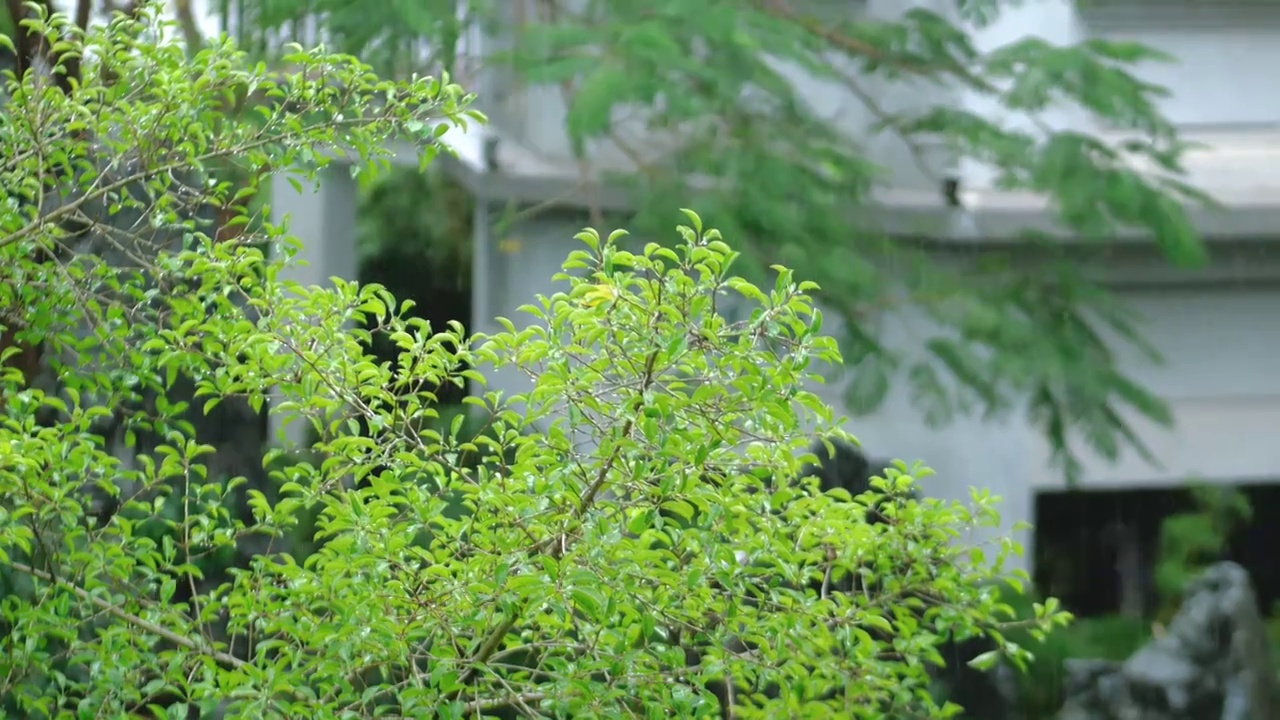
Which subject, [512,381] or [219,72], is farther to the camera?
[512,381]

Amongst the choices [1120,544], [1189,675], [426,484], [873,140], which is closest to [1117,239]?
[873,140]

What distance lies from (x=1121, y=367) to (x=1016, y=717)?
802mm

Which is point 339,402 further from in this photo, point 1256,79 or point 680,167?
point 1256,79

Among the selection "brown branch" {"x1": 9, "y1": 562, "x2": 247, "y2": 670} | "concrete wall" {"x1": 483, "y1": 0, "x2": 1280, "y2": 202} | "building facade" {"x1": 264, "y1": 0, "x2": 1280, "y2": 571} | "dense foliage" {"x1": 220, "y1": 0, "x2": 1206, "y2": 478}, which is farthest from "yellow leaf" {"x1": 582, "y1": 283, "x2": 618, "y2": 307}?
"building facade" {"x1": 264, "y1": 0, "x2": 1280, "y2": 571}

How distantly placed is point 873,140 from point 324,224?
1.23 meters

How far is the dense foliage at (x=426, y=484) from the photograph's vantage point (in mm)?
1197

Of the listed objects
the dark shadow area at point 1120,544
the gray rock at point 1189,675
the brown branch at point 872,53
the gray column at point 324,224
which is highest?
the brown branch at point 872,53

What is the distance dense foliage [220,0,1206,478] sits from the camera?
2.57 meters

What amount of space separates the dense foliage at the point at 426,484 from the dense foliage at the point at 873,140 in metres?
1.07

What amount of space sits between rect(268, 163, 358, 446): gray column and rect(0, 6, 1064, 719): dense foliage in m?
1.41

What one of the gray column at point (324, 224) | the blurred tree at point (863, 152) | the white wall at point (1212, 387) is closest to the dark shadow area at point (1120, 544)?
the white wall at point (1212, 387)

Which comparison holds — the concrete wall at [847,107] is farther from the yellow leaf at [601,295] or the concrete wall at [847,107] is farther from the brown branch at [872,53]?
the yellow leaf at [601,295]

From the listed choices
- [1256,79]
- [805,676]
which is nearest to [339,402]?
[805,676]

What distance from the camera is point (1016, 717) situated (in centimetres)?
301
